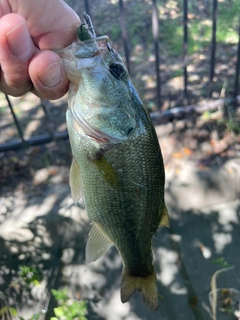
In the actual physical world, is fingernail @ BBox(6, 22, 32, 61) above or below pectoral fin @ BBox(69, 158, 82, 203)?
above

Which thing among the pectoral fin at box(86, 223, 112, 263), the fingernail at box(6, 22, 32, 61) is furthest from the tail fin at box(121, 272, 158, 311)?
the fingernail at box(6, 22, 32, 61)

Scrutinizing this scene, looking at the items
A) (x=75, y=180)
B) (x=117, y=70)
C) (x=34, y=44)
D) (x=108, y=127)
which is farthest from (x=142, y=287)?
(x=34, y=44)

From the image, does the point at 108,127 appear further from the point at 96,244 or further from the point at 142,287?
the point at 142,287

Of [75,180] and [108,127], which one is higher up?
[108,127]

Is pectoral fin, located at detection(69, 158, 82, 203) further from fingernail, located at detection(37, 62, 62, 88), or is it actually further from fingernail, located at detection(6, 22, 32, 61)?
fingernail, located at detection(6, 22, 32, 61)

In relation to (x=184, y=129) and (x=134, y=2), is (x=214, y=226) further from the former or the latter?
(x=134, y=2)

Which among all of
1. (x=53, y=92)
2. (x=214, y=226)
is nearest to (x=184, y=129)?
(x=214, y=226)
